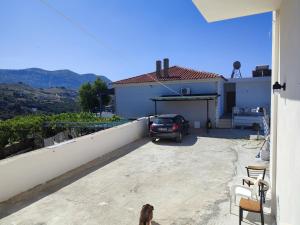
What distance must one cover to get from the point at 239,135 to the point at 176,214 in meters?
11.3

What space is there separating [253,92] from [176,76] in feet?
22.4

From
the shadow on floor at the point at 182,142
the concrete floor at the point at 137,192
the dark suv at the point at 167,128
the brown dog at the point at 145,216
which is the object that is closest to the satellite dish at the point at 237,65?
the shadow on floor at the point at 182,142

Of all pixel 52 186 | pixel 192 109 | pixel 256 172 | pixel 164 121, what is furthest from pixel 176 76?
pixel 52 186

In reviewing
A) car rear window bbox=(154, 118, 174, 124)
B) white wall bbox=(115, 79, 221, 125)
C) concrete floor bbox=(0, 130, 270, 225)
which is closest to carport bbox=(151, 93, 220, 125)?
white wall bbox=(115, 79, 221, 125)

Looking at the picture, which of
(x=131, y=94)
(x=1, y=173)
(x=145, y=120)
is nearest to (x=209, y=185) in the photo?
(x=1, y=173)

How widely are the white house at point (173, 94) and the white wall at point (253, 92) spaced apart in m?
1.88

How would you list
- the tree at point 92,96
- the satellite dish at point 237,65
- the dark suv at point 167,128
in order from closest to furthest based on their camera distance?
1. the dark suv at point 167,128
2. the satellite dish at point 237,65
3. the tree at point 92,96

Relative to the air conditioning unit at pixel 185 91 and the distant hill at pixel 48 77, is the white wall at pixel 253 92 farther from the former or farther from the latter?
the distant hill at pixel 48 77

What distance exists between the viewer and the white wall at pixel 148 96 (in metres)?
19.6

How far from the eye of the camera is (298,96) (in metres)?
2.71

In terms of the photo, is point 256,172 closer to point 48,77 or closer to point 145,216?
point 145,216

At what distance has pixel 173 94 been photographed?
67.7 ft

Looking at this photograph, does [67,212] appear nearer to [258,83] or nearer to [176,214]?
[176,214]

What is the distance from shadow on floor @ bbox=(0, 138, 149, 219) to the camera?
5809 mm
